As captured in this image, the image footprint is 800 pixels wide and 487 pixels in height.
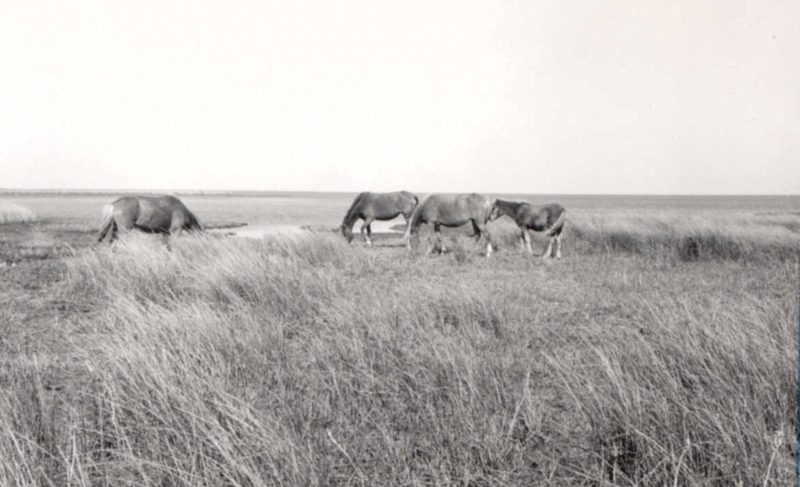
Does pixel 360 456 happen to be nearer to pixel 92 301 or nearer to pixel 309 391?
pixel 309 391

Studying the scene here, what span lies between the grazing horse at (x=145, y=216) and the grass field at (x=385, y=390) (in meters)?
5.42

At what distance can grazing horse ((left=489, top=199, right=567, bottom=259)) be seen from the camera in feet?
46.4

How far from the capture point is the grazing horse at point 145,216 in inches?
486

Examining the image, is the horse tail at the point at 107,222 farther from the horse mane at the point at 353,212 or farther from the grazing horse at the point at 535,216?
the grazing horse at the point at 535,216

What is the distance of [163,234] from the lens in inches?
535

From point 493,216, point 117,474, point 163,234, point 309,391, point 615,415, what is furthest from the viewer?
point 493,216

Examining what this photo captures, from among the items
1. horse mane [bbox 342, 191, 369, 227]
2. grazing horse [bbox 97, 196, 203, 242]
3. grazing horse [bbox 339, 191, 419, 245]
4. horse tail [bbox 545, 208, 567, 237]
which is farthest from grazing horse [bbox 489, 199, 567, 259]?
grazing horse [bbox 97, 196, 203, 242]

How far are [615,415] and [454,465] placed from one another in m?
1.06

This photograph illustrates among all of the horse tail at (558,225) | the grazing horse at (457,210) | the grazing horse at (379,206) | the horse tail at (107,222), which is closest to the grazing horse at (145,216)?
the horse tail at (107,222)

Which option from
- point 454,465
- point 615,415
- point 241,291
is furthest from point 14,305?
point 615,415

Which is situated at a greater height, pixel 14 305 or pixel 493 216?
pixel 493 216

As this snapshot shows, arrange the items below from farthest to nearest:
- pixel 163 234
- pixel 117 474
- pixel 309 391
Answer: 1. pixel 163 234
2. pixel 309 391
3. pixel 117 474

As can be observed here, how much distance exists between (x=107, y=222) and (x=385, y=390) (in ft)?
39.0

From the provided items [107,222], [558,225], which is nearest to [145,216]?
[107,222]
